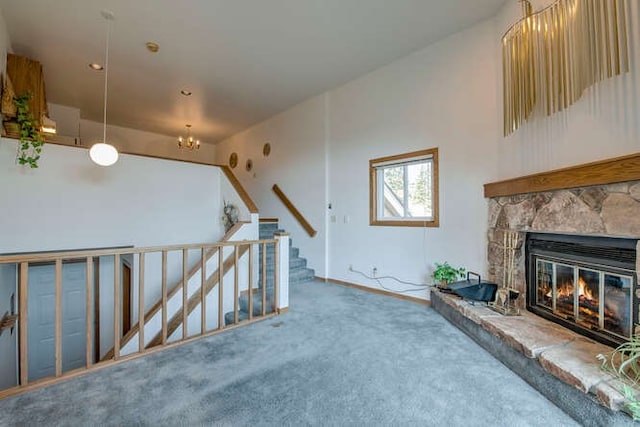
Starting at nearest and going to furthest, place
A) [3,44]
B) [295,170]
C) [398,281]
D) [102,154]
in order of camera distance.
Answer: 1. [102,154]
2. [3,44]
3. [398,281]
4. [295,170]

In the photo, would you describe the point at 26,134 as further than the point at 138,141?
No

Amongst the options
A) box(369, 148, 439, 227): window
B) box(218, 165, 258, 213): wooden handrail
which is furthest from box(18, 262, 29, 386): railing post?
box(369, 148, 439, 227): window

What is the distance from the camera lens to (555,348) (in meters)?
1.81

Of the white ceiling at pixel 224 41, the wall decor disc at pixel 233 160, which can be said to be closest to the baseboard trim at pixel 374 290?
the white ceiling at pixel 224 41

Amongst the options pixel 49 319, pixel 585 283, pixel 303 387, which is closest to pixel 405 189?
pixel 585 283

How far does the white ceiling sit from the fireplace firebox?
2428 millimetres

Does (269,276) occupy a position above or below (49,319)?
above

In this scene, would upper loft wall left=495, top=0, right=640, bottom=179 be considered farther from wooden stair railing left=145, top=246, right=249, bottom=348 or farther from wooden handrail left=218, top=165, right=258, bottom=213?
wooden stair railing left=145, top=246, right=249, bottom=348

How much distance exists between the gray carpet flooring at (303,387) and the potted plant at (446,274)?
0.63 meters

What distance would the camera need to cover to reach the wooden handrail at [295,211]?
16.1 ft

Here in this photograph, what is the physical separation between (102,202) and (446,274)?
4.42m

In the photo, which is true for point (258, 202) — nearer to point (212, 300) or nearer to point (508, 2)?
point (212, 300)

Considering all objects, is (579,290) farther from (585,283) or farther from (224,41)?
(224,41)

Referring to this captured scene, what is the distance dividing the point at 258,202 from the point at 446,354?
4962 millimetres
